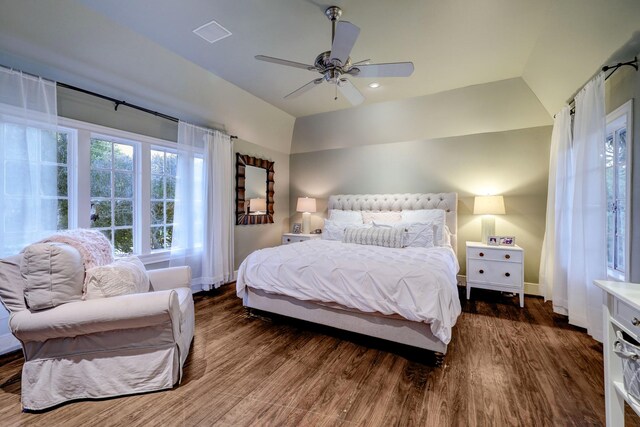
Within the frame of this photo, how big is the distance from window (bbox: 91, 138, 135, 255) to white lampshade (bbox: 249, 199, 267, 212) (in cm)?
177

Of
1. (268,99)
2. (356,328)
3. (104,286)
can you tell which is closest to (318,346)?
(356,328)

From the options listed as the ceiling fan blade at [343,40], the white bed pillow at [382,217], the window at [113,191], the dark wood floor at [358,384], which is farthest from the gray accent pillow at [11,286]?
the white bed pillow at [382,217]

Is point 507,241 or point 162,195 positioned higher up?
point 162,195

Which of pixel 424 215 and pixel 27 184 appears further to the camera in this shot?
pixel 424 215

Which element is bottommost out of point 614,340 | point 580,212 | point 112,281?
point 614,340

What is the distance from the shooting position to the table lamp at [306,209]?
4988 millimetres

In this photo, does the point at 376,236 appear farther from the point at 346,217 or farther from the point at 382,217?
the point at 346,217

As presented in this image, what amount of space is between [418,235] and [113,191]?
12.1 ft

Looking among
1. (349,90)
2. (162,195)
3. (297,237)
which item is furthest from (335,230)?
(162,195)

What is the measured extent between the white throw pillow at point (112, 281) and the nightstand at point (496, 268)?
3724 mm

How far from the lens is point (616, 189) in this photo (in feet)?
8.33

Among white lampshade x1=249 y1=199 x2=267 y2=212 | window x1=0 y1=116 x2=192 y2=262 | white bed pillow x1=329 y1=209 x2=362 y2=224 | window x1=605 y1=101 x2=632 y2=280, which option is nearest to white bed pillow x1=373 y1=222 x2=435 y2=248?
white bed pillow x1=329 y1=209 x2=362 y2=224

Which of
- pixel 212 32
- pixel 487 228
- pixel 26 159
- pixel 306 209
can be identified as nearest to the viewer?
pixel 26 159

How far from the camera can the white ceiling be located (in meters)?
2.14
